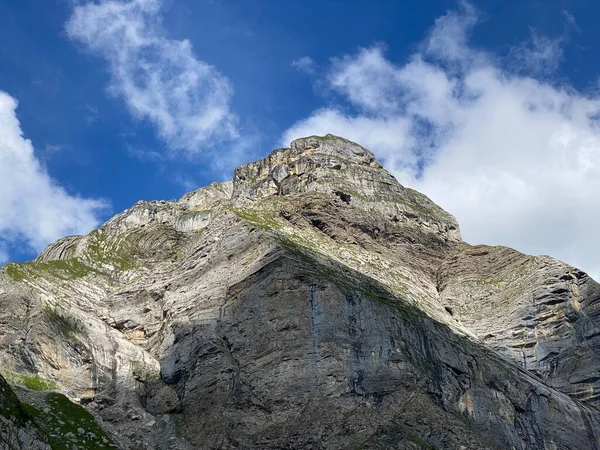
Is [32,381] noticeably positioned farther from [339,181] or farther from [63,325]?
[339,181]

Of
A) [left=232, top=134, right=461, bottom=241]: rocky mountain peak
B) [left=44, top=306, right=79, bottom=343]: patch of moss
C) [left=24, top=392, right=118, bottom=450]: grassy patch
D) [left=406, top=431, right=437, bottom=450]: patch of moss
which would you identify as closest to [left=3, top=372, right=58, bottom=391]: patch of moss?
[left=24, top=392, right=118, bottom=450]: grassy patch

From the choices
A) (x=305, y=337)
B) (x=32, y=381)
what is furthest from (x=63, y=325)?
(x=305, y=337)

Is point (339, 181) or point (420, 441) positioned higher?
point (339, 181)

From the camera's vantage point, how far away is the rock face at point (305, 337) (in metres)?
92.2

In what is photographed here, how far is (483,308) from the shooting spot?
128875 mm

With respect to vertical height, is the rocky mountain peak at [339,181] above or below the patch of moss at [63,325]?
above

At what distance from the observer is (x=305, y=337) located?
320 ft

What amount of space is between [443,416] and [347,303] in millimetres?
17813

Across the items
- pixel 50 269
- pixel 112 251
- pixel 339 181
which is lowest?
pixel 50 269

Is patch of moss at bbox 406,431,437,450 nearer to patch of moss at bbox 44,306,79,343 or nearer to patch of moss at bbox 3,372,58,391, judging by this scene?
patch of moss at bbox 3,372,58,391

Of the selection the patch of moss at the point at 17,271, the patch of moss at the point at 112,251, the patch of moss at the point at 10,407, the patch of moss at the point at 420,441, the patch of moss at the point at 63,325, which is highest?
the patch of moss at the point at 112,251

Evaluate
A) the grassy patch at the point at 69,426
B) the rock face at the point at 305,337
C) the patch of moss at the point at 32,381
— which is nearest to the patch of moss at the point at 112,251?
the rock face at the point at 305,337

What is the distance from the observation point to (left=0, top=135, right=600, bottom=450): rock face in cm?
9225

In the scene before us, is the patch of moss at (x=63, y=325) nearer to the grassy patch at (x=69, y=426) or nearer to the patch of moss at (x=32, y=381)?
the patch of moss at (x=32, y=381)
